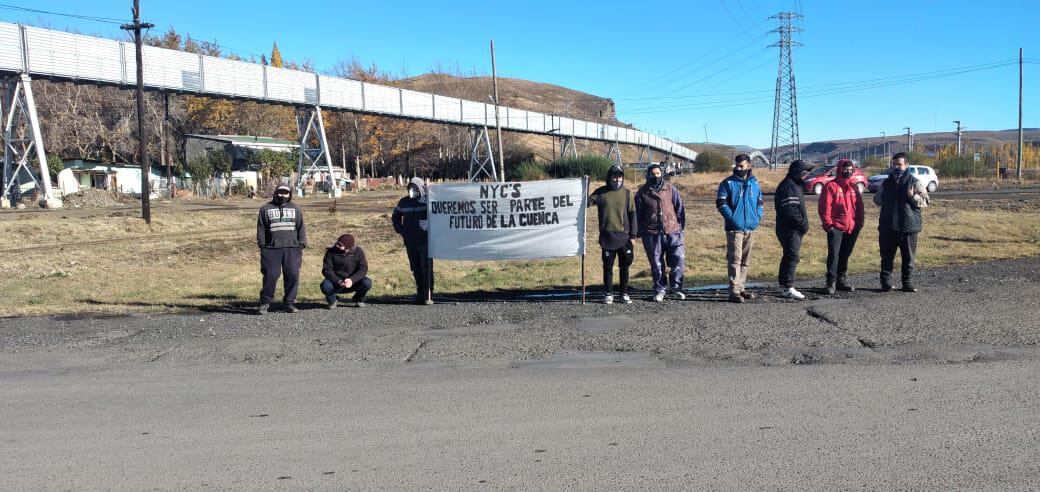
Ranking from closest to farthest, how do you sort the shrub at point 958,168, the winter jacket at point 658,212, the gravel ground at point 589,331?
1. the gravel ground at point 589,331
2. the winter jacket at point 658,212
3. the shrub at point 958,168

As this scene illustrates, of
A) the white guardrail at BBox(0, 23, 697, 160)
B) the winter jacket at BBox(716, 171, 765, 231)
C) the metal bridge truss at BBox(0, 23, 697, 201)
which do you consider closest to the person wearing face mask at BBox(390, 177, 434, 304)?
the winter jacket at BBox(716, 171, 765, 231)

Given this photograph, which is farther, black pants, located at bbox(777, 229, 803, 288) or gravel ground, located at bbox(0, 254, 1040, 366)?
black pants, located at bbox(777, 229, 803, 288)

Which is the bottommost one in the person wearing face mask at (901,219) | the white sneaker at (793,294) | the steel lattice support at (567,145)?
the white sneaker at (793,294)

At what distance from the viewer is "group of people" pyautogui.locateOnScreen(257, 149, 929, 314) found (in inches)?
405

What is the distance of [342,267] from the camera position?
10.9 meters

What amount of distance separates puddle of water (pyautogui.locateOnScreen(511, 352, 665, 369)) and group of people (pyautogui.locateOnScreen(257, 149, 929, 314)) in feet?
9.36

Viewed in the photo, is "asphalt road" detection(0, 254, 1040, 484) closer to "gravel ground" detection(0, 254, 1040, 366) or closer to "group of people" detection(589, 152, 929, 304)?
"gravel ground" detection(0, 254, 1040, 366)

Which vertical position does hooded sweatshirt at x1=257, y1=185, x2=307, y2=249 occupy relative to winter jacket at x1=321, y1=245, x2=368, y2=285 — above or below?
above

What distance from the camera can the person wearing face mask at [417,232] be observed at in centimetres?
1107

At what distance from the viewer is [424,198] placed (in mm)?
11359

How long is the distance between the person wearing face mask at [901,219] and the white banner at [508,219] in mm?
4094

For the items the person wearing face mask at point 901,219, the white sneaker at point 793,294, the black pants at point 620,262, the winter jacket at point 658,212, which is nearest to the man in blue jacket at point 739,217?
the white sneaker at point 793,294

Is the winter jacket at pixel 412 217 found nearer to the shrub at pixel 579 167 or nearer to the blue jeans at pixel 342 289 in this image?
the blue jeans at pixel 342 289

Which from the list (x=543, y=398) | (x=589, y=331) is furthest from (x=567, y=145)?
(x=543, y=398)
